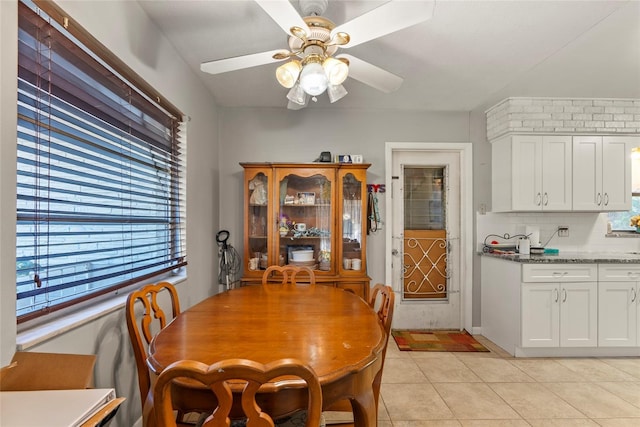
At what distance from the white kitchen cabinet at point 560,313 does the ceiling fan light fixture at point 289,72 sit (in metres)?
2.75

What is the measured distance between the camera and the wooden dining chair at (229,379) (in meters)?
0.73

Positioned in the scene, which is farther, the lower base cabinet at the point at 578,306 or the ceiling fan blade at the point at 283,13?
the lower base cabinet at the point at 578,306

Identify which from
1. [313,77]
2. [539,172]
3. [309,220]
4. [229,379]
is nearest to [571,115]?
[539,172]

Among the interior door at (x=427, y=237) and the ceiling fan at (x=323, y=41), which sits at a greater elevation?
the ceiling fan at (x=323, y=41)

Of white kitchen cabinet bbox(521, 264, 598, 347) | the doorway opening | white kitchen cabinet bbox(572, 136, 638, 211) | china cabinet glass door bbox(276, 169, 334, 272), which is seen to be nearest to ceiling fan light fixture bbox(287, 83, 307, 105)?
china cabinet glass door bbox(276, 169, 334, 272)

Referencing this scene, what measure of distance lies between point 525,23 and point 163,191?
258cm

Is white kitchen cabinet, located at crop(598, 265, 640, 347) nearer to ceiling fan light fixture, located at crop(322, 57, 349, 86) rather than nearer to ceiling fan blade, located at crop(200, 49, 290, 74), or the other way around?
ceiling fan light fixture, located at crop(322, 57, 349, 86)

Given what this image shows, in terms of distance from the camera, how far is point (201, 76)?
271cm

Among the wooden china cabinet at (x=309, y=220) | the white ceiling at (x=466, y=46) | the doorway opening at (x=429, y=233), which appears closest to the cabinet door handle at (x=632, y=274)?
the doorway opening at (x=429, y=233)

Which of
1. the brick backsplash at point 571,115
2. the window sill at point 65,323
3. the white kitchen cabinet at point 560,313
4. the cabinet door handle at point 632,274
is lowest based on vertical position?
the white kitchen cabinet at point 560,313

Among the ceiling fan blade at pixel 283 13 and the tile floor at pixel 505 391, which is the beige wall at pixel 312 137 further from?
the ceiling fan blade at pixel 283 13

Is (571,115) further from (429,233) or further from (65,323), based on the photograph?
(65,323)

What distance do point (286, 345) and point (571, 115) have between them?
372cm

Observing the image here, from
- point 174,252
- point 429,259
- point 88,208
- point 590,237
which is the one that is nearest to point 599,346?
point 590,237
